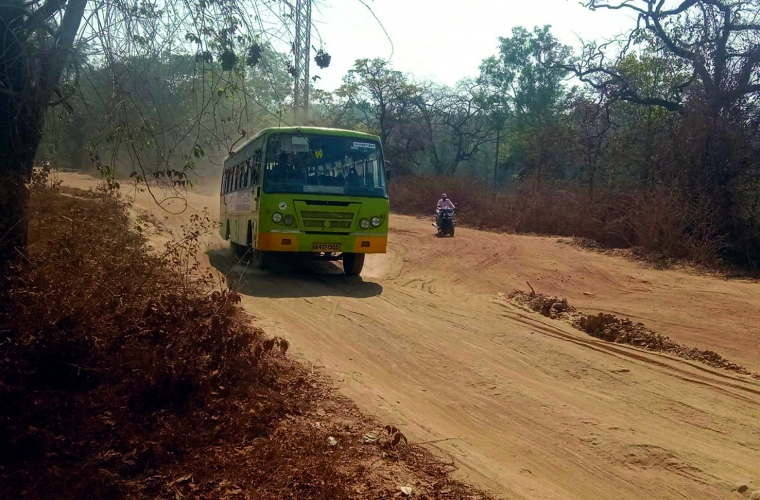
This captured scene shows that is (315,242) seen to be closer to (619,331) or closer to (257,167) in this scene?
(257,167)

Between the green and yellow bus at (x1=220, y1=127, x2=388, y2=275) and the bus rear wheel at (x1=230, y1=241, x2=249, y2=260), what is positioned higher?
the green and yellow bus at (x1=220, y1=127, x2=388, y2=275)

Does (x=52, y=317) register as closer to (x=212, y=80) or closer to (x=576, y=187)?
(x=212, y=80)

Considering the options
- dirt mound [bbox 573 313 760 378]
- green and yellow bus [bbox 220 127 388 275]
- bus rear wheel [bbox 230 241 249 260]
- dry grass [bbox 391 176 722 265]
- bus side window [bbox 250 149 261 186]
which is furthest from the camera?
bus rear wheel [bbox 230 241 249 260]

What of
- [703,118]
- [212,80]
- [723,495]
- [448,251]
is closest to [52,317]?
[212,80]

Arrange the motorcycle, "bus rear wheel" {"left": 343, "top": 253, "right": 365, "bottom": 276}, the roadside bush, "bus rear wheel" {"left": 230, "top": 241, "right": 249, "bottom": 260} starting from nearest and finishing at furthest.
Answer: the roadside bush, "bus rear wheel" {"left": 343, "top": 253, "right": 365, "bottom": 276}, "bus rear wheel" {"left": 230, "top": 241, "right": 249, "bottom": 260}, the motorcycle

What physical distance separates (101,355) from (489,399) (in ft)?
11.3

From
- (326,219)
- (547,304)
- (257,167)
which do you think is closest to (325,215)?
(326,219)

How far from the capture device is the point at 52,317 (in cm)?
509

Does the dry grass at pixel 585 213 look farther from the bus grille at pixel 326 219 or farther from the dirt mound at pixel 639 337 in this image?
the bus grille at pixel 326 219

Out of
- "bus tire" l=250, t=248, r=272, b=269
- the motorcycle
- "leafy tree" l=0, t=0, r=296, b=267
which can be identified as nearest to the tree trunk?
"leafy tree" l=0, t=0, r=296, b=267

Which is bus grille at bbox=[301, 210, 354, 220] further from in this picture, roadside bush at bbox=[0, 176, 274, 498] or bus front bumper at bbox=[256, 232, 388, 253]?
roadside bush at bbox=[0, 176, 274, 498]

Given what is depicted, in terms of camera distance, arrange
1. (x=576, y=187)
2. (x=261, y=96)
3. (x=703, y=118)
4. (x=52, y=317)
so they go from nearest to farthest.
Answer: (x=52, y=317), (x=261, y=96), (x=703, y=118), (x=576, y=187)

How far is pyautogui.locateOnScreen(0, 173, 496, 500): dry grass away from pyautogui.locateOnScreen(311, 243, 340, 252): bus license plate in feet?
16.1

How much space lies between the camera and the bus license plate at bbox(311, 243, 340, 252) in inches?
447
